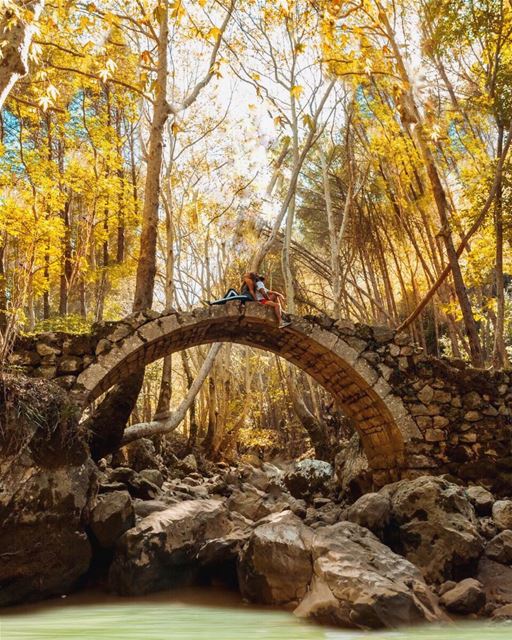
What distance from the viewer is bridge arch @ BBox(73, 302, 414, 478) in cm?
672

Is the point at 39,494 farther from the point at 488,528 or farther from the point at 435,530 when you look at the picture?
the point at 488,528

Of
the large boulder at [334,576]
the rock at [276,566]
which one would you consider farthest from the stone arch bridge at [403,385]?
the rock at [276,566]

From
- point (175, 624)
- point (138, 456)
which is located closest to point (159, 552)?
point (175, 624)

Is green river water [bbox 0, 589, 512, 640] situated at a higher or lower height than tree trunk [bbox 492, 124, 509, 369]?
lower

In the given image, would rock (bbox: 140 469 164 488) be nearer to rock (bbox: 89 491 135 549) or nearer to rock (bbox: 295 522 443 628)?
rock (bbox: 89 491 135 549)

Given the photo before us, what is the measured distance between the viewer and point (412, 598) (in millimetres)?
3703

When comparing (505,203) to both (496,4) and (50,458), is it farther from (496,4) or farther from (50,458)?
(50,458)

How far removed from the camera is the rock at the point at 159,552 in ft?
15.9

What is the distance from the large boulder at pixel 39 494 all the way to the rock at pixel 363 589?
2.11m

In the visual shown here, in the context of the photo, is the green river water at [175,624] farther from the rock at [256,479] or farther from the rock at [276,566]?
the rock at [256,479]

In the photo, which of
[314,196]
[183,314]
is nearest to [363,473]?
[183,314]

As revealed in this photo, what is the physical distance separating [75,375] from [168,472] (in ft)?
20.7

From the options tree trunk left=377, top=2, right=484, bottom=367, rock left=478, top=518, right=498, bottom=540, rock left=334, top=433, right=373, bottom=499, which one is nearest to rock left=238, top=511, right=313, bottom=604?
rock left=478, top=518, right=498, bottom=540

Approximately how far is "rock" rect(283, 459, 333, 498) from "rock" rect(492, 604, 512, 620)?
20.0 feet
